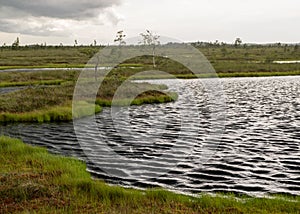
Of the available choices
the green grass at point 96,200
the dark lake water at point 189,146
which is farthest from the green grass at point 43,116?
the green grass at point 96,200

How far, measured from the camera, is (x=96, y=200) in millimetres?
12469

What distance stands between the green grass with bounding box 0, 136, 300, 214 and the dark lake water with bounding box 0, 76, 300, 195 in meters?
2.35

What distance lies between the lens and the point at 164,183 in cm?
1602

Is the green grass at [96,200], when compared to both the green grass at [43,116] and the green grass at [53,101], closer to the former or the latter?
the green grass at [43,116]

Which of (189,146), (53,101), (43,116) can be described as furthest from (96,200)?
(53,101)

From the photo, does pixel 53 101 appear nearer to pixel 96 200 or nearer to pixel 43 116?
pixel 43 116

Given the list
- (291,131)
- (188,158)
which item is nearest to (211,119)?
(291,131)

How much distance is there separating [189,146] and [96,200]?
1084 cm

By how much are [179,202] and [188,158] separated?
7.60 meters

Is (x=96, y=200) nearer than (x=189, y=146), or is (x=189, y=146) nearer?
(x=96, y=200)

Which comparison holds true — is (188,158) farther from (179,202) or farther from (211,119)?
(211,119)

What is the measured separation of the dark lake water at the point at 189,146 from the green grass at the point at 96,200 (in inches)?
92.5

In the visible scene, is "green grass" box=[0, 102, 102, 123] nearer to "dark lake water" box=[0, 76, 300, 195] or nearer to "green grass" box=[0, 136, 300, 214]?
"dark lake water" box=[0, 76, 300, 195]

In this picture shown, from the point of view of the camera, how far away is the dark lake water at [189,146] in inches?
646
